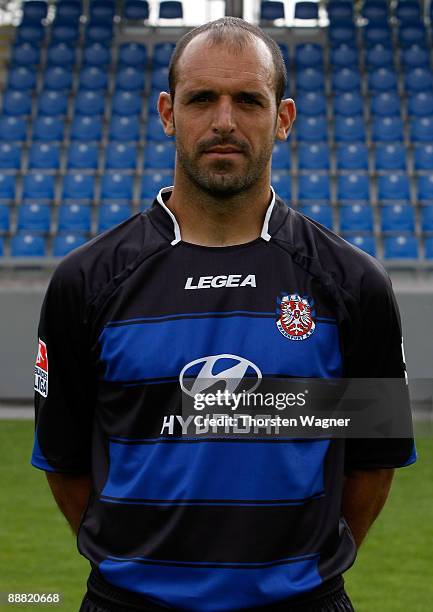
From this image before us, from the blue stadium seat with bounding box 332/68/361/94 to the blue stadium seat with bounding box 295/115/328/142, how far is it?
2.87 feet

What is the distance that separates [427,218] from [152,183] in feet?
10.9

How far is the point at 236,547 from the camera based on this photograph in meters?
1.69

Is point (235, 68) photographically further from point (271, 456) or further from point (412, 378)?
point (412, 378)

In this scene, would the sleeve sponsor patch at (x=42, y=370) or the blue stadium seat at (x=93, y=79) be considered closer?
the sleeve sponsor patch at (x=42, y=370)

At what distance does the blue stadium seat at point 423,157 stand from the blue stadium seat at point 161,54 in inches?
153

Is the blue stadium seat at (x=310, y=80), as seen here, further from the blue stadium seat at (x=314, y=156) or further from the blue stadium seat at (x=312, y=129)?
the blue stadium seat at (x=314, y=156)

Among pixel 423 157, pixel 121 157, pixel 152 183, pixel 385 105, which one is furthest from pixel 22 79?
pixel 423 157

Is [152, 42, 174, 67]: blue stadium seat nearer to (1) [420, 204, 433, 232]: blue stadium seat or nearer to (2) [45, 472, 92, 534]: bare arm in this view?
(1) [420, 204, 433, 232]: blue stadium seat

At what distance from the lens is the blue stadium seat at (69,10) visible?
1641 centimetres

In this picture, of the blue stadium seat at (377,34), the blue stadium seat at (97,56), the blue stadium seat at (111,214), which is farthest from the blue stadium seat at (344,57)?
the blue stadium seat at (111,214)

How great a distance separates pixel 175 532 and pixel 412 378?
29.1ft

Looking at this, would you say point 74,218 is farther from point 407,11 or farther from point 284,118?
point 284,118

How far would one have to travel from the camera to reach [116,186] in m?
13.1

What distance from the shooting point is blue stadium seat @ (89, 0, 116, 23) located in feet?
53.8
